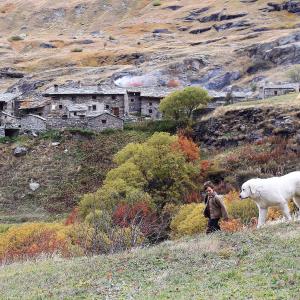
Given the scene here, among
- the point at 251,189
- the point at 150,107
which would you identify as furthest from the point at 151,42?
the point at 251,189

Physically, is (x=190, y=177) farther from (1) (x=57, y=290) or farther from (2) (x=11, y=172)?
(1) (x=57, y=290)

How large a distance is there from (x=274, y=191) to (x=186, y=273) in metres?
7.03

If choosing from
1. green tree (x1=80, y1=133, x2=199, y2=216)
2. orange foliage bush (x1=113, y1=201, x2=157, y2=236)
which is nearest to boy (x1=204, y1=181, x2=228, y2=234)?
orange foliage bush (x1=113, y1=201, x2=157, y2=236)

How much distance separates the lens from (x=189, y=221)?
45719 millimetres

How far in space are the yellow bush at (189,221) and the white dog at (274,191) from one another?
22060 mm

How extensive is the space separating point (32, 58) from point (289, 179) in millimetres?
120493

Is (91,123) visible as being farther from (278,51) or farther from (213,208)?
(213,208)

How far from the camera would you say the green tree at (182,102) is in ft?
244

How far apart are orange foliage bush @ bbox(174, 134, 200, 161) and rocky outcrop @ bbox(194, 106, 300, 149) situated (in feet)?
14.8

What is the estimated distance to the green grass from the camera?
40.8 feet

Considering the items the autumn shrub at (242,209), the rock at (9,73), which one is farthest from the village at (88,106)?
the rock at (9,73)

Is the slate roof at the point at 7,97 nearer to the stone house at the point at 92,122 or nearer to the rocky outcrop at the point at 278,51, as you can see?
the stone house at the point at 92,122

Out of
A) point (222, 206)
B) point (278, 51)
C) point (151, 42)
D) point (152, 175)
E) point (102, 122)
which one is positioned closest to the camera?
point (222, 206)

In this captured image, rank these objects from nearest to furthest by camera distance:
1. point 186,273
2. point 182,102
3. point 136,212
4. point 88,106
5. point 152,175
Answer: point 186,273, point 136,212, point 152,175, point 182,102, point 88,106
